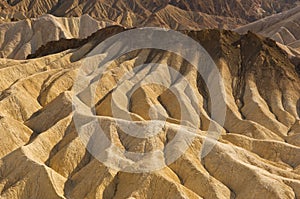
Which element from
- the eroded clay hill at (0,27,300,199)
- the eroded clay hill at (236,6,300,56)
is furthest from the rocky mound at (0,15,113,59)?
the eroded clay hill at (236,6,300,56)

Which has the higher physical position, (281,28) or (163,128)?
(163,128)

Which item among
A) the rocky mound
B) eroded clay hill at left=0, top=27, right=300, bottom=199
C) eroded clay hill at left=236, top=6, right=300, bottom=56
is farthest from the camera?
eroded clay hill at left=236, top=6, right=300, bottom=56

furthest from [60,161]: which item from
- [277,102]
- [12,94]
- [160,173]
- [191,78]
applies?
[277,102]

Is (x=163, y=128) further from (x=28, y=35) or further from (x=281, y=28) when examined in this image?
(x=281, y=28)

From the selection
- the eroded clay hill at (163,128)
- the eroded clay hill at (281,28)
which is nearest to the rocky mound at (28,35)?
the eroded clay hill at (163,128)

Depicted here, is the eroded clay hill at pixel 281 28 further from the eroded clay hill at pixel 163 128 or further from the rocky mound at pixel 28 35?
the rocky mound at pixel 28 35

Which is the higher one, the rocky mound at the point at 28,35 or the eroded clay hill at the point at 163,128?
the eroded clay hill at the point at 163,128

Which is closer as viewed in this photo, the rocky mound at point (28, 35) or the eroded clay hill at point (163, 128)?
the eroded clay hill at point (163, 128)

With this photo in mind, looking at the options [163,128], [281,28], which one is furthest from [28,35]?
[163,128]

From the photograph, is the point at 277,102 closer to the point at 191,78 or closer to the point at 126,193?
the point at 191,78

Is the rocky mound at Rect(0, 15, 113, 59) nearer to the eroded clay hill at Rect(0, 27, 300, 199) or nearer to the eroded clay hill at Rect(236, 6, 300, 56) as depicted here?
the eroded clay hill at Rect(0, 27, 300, 199)
